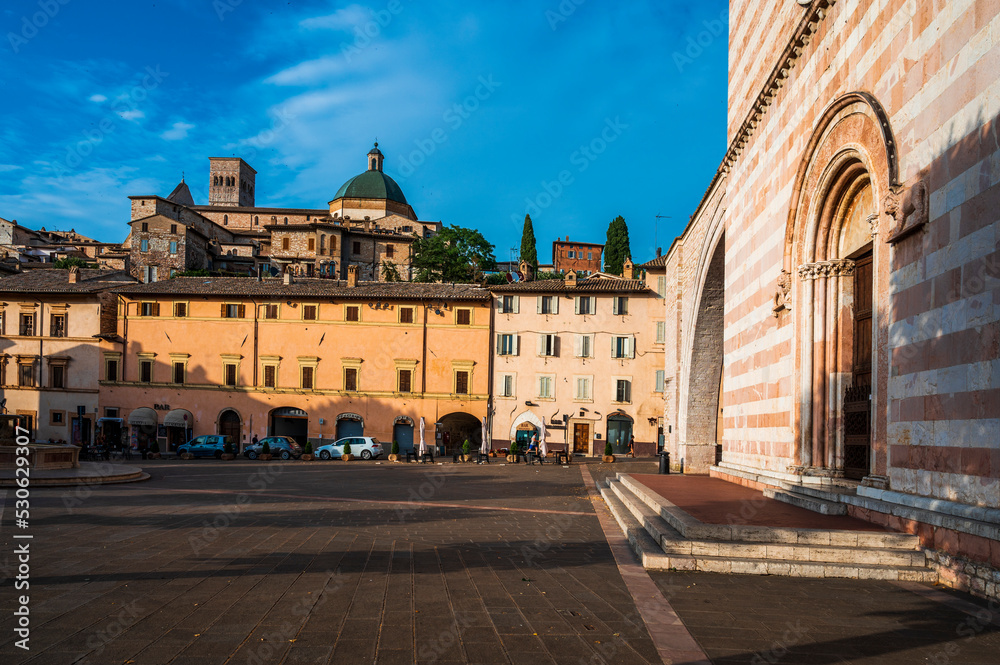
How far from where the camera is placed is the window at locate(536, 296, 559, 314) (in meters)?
41.6

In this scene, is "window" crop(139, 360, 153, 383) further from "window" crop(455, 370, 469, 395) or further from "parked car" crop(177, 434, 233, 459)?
"window" crop(455, 370, 469, 395)

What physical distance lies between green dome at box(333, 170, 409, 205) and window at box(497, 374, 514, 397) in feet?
170

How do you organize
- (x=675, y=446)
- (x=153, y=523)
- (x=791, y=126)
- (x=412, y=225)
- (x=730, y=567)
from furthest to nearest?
(x=412, y=225)
(x=675, y=446)
(x=791, y=126)
(x=153, y=523)
(x=730, y=567)

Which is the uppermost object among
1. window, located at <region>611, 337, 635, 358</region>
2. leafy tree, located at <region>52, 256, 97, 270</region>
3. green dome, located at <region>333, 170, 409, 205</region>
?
green dome, located at <region>333, 170, 409, 205</region>

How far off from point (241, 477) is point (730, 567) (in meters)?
19.1

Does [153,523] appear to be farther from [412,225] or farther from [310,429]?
[412,225]

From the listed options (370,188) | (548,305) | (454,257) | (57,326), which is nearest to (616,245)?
(454,257)

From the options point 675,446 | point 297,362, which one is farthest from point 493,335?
point 675,446

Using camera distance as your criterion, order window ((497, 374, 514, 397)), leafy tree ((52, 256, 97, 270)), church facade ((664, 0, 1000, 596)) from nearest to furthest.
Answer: church facade ((664, 0, 1000, 596))
window ((497, 374, 514, 397))
leafy tree ((52, 256, 97, 270))

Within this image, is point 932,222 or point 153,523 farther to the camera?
point 153,523

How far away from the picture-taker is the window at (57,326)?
1732 inches

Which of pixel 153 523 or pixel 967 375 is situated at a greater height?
pixel 967 375

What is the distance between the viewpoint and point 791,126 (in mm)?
13812

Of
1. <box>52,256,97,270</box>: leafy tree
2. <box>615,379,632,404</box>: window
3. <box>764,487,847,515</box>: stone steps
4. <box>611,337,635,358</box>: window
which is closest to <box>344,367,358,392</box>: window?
<box>611,337,635,358</box>: window
